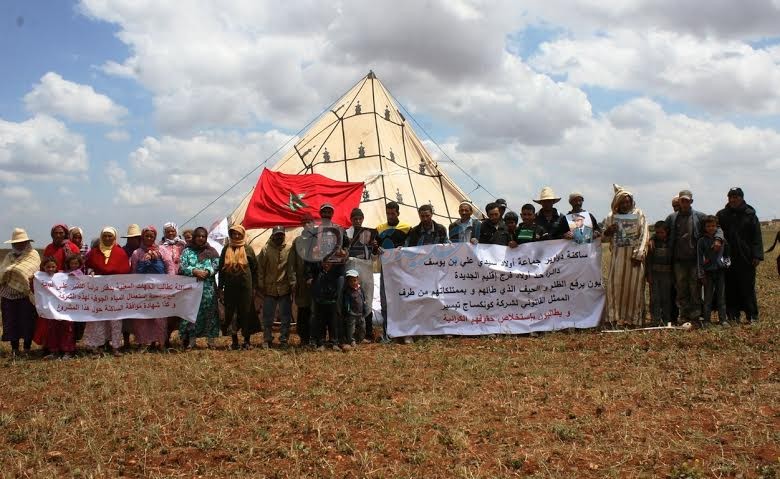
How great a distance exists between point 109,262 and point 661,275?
6022 millimetres

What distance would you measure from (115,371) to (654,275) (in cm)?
559

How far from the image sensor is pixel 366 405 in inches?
189

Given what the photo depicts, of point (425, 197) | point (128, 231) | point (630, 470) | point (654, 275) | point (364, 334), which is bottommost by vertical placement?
Answer: point (630, 470)

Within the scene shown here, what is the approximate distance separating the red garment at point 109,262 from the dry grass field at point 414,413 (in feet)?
3.66

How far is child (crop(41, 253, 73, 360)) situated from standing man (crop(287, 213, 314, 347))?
2.40 meters

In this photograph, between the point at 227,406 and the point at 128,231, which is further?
the point at 128,231

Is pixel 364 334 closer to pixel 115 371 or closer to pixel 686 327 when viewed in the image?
pixel 115 371

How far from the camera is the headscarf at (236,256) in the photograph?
282 inches

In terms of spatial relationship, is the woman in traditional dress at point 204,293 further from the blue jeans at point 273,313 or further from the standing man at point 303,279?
the standing man at point 303,279

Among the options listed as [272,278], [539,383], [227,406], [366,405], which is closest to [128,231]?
[272,278]

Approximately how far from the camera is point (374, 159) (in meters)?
12.5

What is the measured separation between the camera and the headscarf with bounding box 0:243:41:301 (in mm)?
7188

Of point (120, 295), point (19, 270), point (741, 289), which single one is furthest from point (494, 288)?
point (19, 270)

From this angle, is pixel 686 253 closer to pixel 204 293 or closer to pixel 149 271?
pixel 204 293
